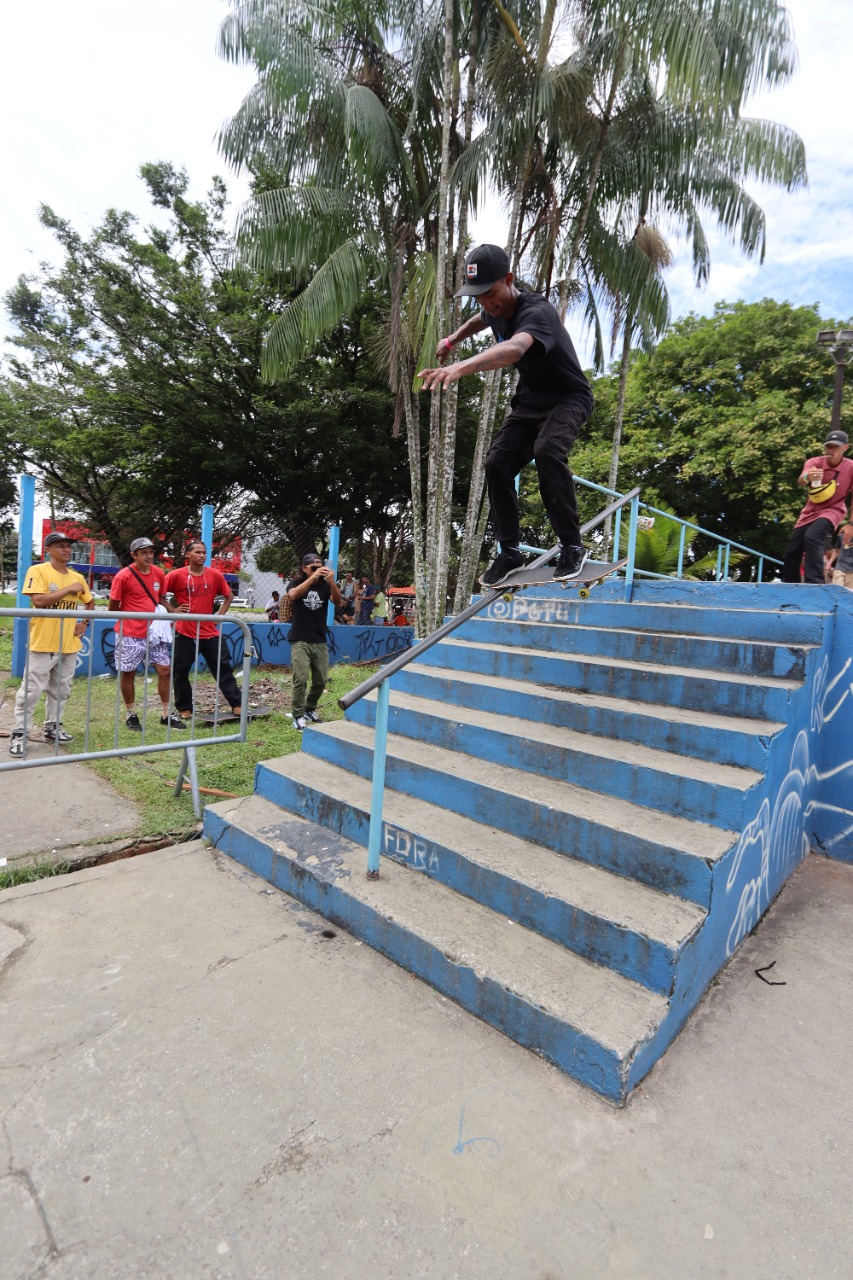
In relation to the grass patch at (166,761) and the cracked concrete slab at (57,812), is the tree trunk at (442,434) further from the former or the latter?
the cracked concrete slab at (57,812)

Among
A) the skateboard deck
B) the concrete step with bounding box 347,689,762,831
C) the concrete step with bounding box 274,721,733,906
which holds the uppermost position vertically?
the concrete step with bounding box 347,689,762,831

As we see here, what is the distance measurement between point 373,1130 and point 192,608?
5.57m

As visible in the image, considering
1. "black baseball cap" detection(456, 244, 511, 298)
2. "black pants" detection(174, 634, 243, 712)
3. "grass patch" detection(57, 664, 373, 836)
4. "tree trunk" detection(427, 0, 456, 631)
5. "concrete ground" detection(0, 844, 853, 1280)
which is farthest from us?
"tree trunk" detection(427, 0, 456, 631)

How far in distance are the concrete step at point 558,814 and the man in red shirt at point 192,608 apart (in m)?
2.63

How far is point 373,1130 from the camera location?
1.75 m

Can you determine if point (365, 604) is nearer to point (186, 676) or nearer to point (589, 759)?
point (186, 676)

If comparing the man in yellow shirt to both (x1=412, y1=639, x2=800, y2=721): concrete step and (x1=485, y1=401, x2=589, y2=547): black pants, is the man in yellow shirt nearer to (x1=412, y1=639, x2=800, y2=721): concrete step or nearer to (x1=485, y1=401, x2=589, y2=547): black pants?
(x1=412, y1=639, x2=800, y2=721): concrete step

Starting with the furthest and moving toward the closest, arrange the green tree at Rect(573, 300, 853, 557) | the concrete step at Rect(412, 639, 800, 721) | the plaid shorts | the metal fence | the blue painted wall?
the green tree at Rect(573, 300, 853, 557) → the blue painted wall → the plaid shorts → the metal fence → the concrete step at Rect(412, 639, 800, 721)

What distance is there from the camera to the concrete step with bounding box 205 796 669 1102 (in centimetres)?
193

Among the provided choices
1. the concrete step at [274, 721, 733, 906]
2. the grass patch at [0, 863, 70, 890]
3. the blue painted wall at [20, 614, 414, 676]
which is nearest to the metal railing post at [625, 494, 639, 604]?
the concrete step at [274, 721, 733, 906]

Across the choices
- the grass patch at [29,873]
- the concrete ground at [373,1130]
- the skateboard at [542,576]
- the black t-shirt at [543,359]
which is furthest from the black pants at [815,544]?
the grass patch at [29,873]

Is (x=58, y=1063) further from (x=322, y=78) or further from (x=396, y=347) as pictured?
(x=322, y=78)

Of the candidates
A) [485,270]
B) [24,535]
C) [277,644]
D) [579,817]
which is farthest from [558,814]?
[277,644]

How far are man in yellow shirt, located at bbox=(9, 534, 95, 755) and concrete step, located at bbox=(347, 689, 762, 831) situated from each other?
2.78 m
